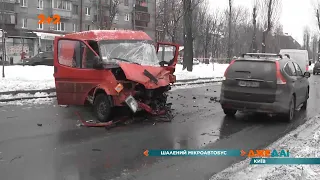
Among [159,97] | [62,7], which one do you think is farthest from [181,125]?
[62,7]

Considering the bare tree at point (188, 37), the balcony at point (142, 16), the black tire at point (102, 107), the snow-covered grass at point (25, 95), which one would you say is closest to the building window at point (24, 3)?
the balcony at point (142, 16)

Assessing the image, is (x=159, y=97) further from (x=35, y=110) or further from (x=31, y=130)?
(x=35, y=110)

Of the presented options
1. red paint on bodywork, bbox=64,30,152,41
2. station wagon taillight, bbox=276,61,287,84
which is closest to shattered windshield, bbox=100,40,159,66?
red paint on bodywork, bbox=64,30,152,41

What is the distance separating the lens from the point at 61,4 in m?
53.8

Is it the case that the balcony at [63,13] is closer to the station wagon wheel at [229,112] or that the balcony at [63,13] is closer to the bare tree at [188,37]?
the bare tree at [188,37]

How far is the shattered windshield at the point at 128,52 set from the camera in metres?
8.60

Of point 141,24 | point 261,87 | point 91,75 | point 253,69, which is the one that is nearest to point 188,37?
point 253,69

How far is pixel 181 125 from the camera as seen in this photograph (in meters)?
8.41

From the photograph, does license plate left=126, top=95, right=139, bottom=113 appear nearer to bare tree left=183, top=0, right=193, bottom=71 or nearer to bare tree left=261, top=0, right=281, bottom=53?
bare tree left=183, top=0, right=193, bottom=71

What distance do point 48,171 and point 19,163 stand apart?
2.04 feet

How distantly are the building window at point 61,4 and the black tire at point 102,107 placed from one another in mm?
48139

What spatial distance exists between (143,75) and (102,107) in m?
1.29

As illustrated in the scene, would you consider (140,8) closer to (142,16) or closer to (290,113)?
(142,16)

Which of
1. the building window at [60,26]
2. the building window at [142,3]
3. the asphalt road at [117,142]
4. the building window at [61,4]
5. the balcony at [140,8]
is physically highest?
the building window at [142,3]
